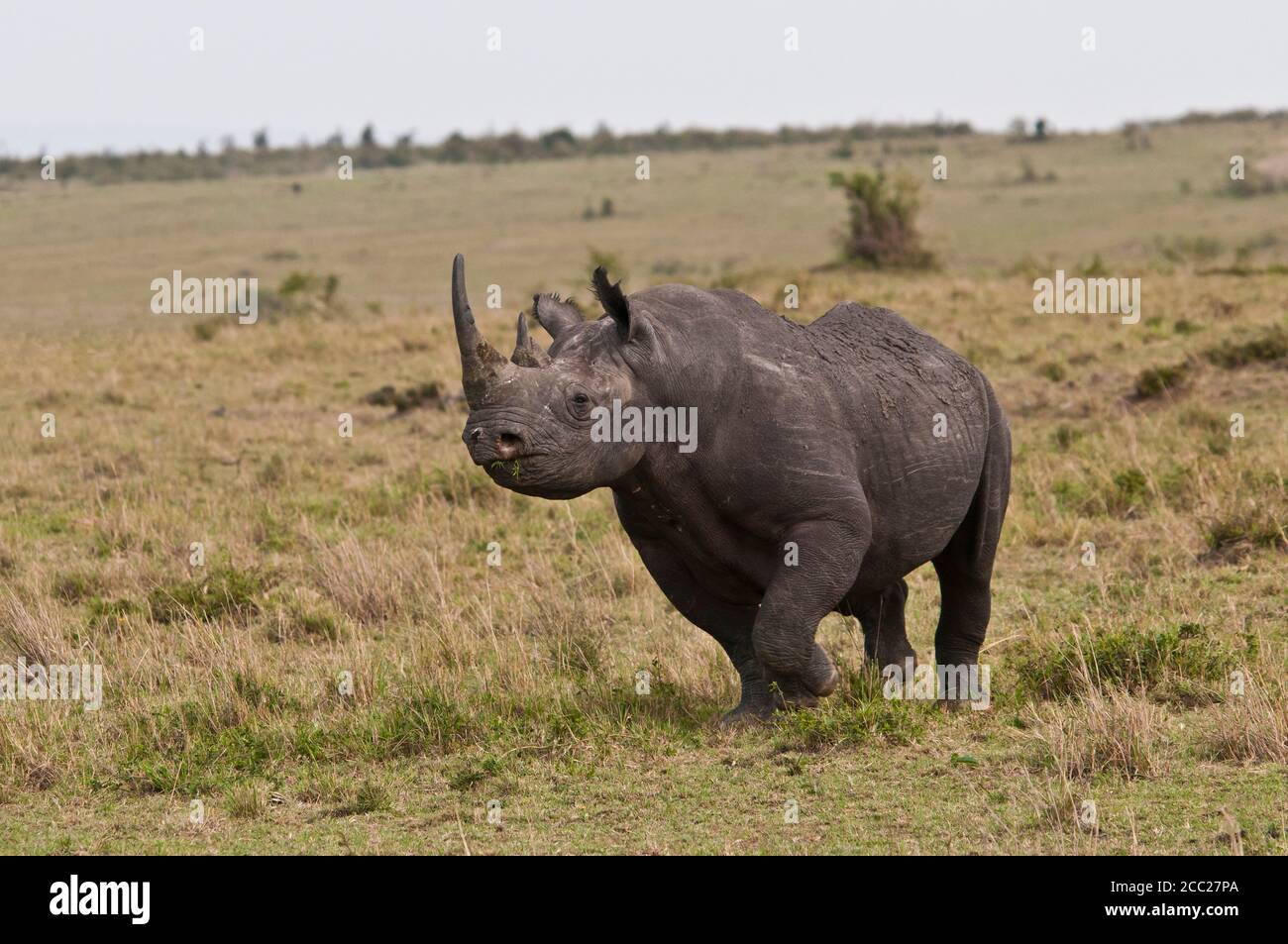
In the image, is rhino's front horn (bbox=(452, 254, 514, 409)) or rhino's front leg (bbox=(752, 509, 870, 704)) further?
rhino's front leg (bbox=(752, 509, 870, 704))

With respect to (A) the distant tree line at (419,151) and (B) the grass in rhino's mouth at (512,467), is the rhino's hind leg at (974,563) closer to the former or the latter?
(B) the grass in rhino's mouth at (512,467)

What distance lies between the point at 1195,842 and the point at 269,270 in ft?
130

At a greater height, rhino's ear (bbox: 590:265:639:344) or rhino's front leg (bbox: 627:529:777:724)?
rhino's ear (bbox: 590:265:639:344)

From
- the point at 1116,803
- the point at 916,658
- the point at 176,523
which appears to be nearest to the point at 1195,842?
the point at 1116,803

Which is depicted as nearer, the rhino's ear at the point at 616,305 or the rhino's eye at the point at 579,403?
the rhino's eye at the point at 579,403

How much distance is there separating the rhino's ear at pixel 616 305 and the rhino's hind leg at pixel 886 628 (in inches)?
88.7

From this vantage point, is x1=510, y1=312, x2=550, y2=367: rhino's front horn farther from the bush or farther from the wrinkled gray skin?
the bush

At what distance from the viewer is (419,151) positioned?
86.6 m

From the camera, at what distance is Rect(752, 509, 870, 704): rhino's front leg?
7.15 m

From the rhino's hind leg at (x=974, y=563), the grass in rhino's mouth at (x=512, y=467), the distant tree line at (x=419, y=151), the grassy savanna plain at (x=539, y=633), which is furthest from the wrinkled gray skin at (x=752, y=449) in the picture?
the distant tree line at (x=419, y=151)

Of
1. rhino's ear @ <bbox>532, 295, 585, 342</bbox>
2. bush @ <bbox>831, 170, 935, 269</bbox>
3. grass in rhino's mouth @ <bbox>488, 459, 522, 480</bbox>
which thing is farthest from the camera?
bush @ <bbox>831, 170, 935, 269</bbox>

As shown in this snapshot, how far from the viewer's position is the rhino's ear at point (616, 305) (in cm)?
688

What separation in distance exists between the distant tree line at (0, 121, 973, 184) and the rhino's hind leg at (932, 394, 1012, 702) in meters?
69.2

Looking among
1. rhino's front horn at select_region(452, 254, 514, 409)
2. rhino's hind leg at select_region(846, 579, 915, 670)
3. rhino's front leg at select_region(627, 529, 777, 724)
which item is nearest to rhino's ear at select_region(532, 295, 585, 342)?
rhino's front horn at select_region(452, 254, 514, 409)
